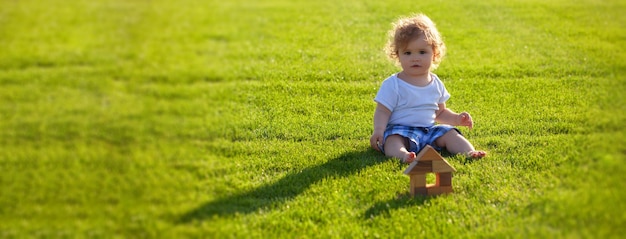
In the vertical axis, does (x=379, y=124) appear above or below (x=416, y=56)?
below

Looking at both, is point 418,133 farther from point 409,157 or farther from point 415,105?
point 409,157

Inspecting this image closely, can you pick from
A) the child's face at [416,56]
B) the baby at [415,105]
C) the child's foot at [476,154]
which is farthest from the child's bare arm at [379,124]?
the child's foot at [476,154]

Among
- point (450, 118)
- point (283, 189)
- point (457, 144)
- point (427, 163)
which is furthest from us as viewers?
point (450, 118)

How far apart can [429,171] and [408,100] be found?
1.36m

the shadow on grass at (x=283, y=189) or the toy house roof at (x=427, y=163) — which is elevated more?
the toy house roof at (x=427, y=163)

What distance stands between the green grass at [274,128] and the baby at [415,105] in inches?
8.4

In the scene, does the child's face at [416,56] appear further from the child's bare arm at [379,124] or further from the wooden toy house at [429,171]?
the wooden toy house at [429,171]

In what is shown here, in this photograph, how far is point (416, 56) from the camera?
6.18 m

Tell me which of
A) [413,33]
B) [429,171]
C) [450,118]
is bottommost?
[450,118]

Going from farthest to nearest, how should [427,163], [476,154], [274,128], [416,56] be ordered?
1. [274,128]
2. [416,56]
3. [476,154]
4. [427,163]

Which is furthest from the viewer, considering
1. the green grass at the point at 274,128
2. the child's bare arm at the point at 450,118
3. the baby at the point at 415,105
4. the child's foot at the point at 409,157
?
the child's bare arm at the point at 450,118

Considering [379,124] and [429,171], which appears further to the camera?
[379,124]

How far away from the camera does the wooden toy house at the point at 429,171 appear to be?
4.97 metres

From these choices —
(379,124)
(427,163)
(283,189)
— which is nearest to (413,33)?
(379,124)
